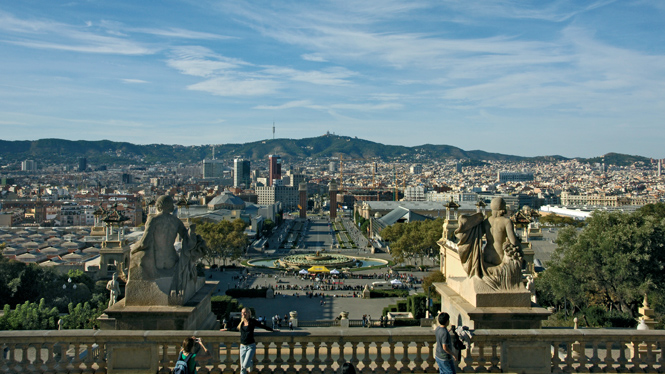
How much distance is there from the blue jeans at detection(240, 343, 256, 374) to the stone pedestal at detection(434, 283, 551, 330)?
8.71 feet

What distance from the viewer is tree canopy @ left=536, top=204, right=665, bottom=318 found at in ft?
73.4

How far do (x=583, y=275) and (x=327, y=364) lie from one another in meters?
20.8

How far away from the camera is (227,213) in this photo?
88375 millimetres

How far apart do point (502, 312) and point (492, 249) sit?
2.86 ft

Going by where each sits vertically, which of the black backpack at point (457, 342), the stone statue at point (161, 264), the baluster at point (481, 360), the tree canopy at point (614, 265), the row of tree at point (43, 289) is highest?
the stone statue at point (161, 264)

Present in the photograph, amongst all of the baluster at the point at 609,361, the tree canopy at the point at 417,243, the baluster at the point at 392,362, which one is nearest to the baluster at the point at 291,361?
the baluster at the point at 392,362

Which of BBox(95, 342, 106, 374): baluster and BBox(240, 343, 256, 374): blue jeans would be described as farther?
BBox(95, 342, 106, 374): baluster

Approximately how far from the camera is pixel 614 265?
2305cm

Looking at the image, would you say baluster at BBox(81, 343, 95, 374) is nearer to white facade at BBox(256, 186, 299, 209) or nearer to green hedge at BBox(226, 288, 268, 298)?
green hedge at BBox(226, 288, 268, 298)

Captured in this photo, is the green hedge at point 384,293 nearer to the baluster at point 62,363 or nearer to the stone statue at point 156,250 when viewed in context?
the stone statue at point 156,250

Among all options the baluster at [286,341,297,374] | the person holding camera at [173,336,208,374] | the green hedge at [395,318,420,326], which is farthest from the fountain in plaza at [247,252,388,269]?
the person holding camera at [173,336,208,374]

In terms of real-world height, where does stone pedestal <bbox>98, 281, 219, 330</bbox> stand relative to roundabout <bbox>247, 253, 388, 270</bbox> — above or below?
above

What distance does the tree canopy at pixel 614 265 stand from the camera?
22.4 meters

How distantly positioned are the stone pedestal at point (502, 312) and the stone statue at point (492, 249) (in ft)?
0.55
